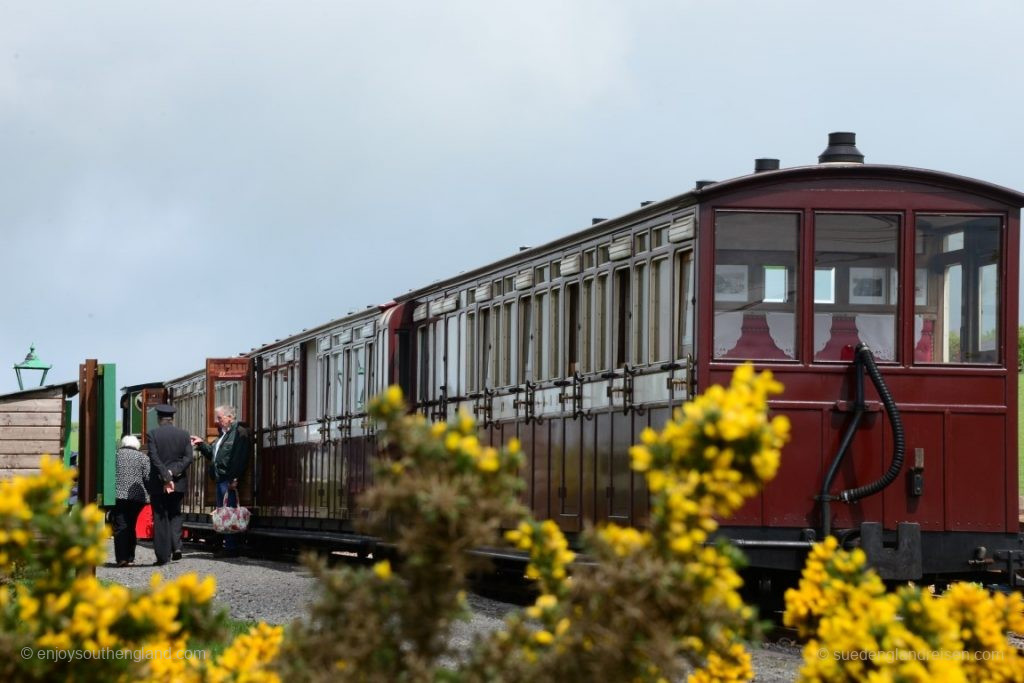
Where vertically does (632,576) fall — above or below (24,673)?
above

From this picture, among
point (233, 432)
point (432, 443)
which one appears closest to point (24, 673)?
point (432, 443)

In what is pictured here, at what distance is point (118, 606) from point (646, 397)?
8.92m

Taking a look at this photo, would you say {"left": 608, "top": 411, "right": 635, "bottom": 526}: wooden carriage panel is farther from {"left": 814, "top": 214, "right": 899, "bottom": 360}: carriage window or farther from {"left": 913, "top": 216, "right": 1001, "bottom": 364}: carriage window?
{"left": 913, "top": 216, "right": 1001, "bottom": 364}: carriage window

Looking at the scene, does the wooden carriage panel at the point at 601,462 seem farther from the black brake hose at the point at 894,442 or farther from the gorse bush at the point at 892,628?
the gorse bush at the point at 892,628

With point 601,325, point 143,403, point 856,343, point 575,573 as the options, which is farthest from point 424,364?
point 143,403

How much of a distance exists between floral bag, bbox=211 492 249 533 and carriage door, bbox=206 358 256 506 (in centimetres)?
140

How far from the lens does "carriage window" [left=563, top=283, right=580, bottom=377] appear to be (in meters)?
14.7

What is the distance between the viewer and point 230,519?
25797 mm

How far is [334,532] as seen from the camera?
22.5 metres

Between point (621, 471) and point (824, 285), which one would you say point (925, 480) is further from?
point (621, 471)

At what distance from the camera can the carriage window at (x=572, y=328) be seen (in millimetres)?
14719

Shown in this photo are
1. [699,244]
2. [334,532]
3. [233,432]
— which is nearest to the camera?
[699,244]

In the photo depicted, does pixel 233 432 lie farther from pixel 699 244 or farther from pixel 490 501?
pixel 490 501

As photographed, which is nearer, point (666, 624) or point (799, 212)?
point (666, 624)
